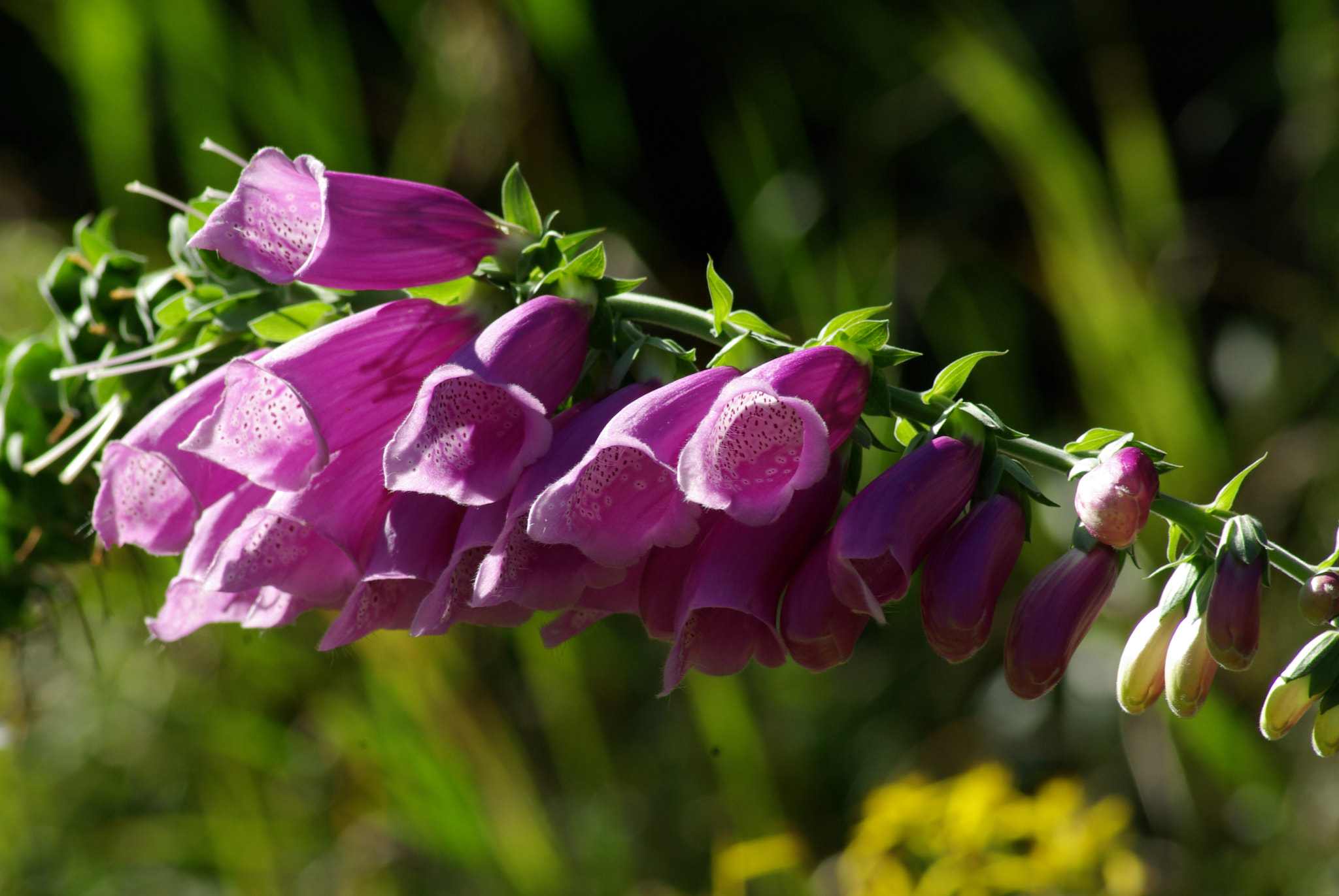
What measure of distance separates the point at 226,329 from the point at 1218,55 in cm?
236

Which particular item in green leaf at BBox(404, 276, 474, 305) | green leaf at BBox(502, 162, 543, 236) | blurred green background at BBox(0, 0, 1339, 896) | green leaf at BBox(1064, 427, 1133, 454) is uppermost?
green leaf at BBox(502, 162, 543, 236)

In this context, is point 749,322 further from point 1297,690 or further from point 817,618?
point 1297,690

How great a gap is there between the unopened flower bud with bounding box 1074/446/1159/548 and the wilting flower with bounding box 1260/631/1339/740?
8cm

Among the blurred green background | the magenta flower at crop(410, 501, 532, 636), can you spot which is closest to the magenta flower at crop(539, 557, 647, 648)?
the magenta flower at crop(410, 501, 532, 636)

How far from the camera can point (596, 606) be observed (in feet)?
1.48

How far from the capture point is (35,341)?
2.09 feet

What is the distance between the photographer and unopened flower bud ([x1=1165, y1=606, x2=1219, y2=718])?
384 mm

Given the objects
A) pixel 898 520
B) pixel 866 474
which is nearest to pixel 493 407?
pixel 898 520

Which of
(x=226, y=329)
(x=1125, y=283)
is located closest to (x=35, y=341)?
(x=226, y=329)

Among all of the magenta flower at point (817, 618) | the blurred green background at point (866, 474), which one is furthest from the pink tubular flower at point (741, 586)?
the blurred green background at point (866, 474)

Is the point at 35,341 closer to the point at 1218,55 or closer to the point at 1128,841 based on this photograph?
the point at 1128,841

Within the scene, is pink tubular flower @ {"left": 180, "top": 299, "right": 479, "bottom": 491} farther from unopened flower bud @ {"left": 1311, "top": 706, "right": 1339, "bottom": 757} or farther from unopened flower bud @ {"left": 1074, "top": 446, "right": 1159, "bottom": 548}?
unopened flower bud @ {"left": 1311, "top": 706, "right": 1339, "bottom": 757}

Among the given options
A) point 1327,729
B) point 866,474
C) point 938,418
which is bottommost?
point 866,474

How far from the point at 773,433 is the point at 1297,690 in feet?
0.68
